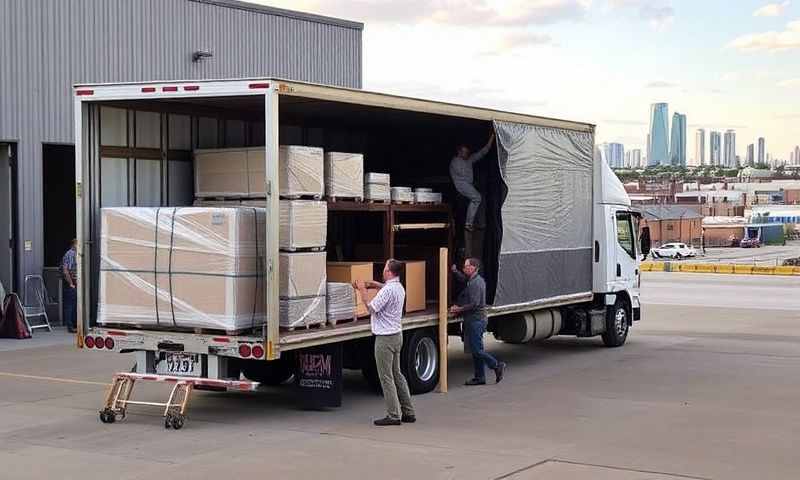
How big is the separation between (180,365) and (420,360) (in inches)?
137

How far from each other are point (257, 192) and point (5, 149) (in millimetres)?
10511

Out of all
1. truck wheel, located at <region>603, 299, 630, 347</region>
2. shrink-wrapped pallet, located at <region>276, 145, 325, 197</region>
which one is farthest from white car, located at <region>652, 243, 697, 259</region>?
shrink-wrapped pallet, located at <region>276, 145, 325, 197</region>

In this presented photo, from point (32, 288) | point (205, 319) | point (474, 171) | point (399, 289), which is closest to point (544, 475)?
point (399, 289)

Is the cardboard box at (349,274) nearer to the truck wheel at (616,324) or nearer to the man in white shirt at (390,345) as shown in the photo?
the man in white shirt at (390,345)

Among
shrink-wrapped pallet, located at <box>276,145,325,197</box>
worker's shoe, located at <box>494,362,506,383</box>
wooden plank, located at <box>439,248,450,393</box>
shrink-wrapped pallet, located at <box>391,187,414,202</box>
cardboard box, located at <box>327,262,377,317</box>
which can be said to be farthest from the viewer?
worker's shoe, located at <box>494,362,506,383</box>

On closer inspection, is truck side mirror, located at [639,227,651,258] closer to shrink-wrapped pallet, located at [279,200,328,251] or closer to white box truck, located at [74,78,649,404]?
white box truck, located at [74,78,649,404]

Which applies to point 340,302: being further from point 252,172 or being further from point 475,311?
point 475,311

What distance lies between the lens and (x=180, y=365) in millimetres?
12352

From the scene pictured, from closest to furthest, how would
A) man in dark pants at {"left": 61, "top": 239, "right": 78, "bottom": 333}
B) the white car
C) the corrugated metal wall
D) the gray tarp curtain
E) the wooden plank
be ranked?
1. the wooden plank
2. the gray tarp curtain
3. man in dark pants at {"left": 61, "top": 239, "right": 78, "bottom": 333}
4. the corrugated metal wall
5. the white car

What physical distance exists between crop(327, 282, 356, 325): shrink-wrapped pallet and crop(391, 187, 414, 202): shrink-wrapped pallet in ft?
6.05

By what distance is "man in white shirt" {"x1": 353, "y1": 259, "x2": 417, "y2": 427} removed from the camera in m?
12.3

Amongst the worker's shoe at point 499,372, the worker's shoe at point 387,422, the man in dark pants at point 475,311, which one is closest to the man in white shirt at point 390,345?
the worker's shoe at point 387,422

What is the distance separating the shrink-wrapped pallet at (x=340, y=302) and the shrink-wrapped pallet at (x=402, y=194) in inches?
72.6

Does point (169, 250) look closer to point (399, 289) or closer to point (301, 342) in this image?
point (301, 342)
